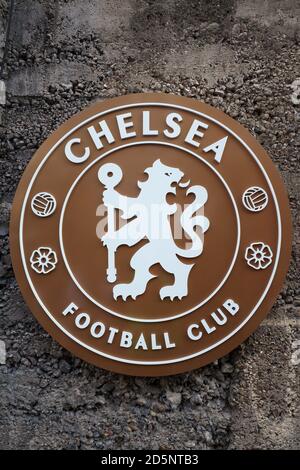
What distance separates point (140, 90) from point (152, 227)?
75 centimetres

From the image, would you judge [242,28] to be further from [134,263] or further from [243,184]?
[134,263]

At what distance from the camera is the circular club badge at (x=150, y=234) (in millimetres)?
2717

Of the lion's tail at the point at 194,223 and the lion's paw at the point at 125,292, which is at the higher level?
the lion's tail at the point at 194,223

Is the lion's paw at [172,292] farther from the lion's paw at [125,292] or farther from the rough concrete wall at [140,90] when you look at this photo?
the rough concrete wall at [140,90]

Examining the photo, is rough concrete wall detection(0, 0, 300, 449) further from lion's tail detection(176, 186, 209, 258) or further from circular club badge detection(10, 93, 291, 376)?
lion's tail detection(176, 186, 209, 258)

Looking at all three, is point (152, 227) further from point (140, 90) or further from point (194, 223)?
point (140, 90)

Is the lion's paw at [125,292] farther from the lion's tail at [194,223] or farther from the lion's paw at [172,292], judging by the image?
the lion's tail at [194,223]

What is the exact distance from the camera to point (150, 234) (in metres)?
2.78

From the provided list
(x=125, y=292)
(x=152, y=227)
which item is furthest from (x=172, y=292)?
(x=152, y=227)

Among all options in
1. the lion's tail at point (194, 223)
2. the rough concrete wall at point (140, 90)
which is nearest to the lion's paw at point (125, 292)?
the lion's tail at point (194, 223)

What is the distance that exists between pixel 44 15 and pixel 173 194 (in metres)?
1.24

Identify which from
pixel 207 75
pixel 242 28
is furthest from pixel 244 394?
pixel 242 28

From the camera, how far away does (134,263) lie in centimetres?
276
